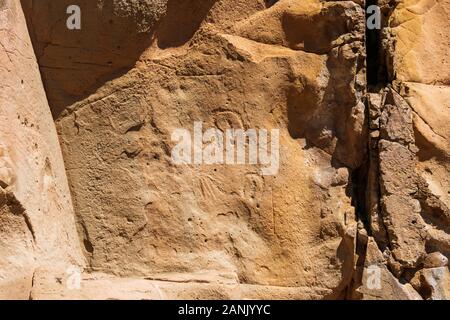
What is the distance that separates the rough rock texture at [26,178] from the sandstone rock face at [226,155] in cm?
2

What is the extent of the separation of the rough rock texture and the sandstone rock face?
0.06 feet

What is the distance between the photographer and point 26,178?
4.17 meters

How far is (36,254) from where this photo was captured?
13.5ft

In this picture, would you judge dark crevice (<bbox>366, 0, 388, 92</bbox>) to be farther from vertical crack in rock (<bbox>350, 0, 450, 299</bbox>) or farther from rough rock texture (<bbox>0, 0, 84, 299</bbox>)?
rough rock texture (<bbox>0, 0, 84, 299</bbox>)

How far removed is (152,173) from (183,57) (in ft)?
2.15

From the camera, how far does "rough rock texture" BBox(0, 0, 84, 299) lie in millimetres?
4027

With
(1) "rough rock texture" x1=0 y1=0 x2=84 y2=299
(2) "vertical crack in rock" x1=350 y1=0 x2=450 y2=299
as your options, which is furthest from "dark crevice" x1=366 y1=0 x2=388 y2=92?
(1) "rough rock texture" x1=0 y1=0 x2=84 y2=299

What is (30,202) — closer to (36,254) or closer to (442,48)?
(36,254)

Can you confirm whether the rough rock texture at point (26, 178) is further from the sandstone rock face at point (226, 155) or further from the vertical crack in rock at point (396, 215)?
the vertical crack in rock at point (396, 215)

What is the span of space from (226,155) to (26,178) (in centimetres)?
108

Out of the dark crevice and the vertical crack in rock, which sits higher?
the dark crevice

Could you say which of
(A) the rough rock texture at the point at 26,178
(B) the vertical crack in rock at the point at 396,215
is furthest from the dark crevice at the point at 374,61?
(A) the rough rock texture at the point at 26,178

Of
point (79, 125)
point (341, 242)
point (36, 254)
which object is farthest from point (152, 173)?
point (341, 242)

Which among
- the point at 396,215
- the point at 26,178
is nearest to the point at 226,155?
the point at 396,215
